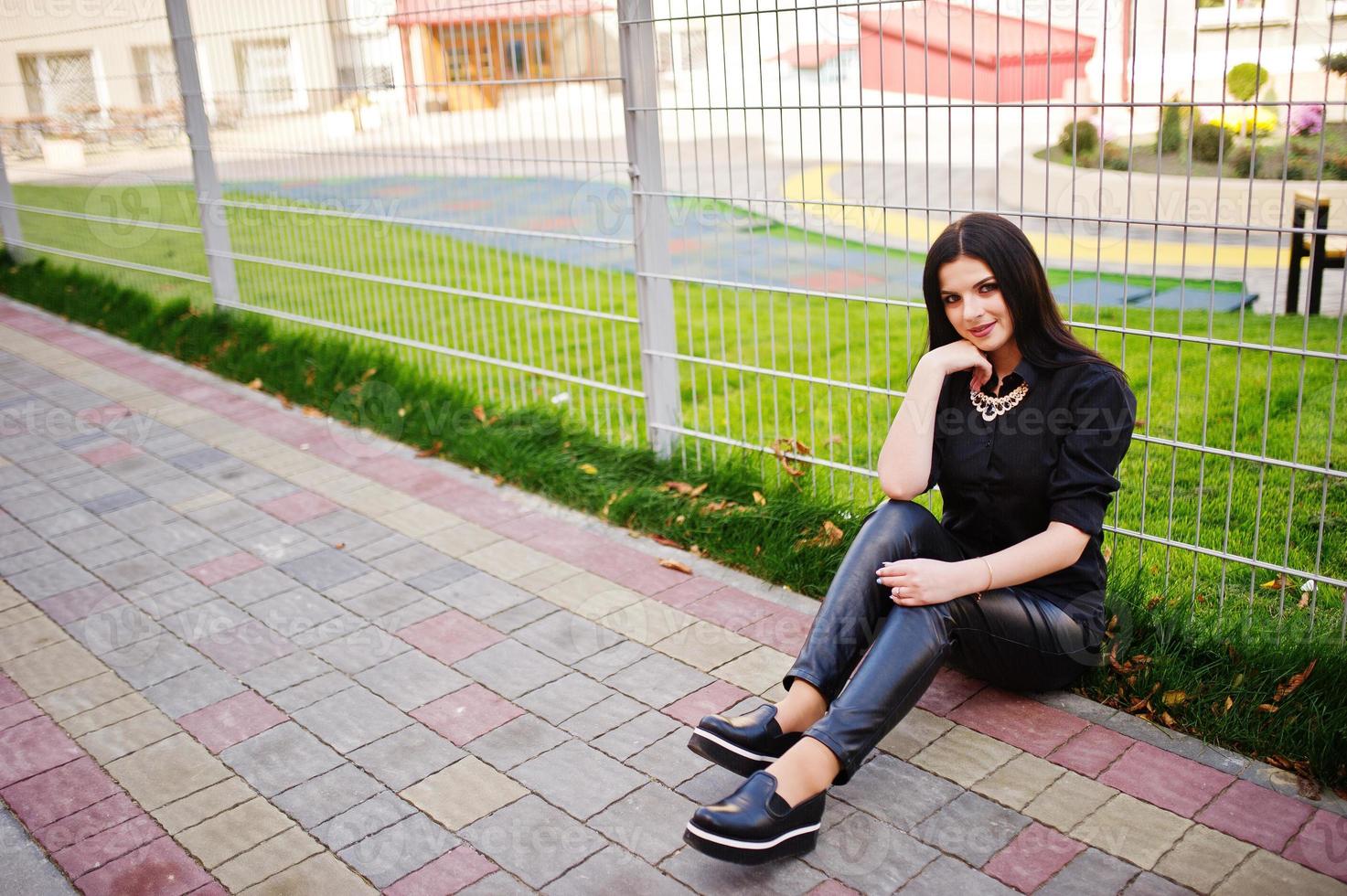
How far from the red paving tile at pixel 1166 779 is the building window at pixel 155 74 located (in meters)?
7.28

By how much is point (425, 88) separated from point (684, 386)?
212cm

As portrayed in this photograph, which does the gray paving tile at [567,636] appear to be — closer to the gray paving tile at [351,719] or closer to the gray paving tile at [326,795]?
the gray paving tile at [351,719]

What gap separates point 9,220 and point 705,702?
10478 millimetres

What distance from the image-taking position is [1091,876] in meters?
2.64

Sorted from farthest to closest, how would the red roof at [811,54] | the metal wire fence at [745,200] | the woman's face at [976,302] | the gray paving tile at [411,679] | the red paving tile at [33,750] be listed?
1. the red roof at [811,54]
2. the metal wire fence at [745,200]
3. the gray paving tile at [411,679]
4. the red paving tile at [33,750]
5. the woman's face at [976,302]

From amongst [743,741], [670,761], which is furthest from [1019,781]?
[670,761]

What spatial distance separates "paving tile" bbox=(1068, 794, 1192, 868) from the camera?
2711mm

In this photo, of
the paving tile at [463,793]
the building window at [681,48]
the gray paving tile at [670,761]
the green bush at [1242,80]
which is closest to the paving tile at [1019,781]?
the gray paving tile at [670,761]

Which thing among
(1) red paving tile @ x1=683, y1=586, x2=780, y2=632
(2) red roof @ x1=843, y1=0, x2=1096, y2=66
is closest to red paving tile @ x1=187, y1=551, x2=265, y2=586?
(1) red paving tile @ x1=683, y1=586, x2=780, y2=632

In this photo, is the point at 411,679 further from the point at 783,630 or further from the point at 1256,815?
the point at 1256,815

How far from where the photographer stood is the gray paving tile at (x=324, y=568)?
4.53 meters

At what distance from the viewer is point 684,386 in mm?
6676

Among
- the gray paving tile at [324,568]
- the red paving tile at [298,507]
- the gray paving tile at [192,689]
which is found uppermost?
the red paving tile at [298,507]

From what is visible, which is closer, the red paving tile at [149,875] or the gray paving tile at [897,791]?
the red paving tile at [149,875]
